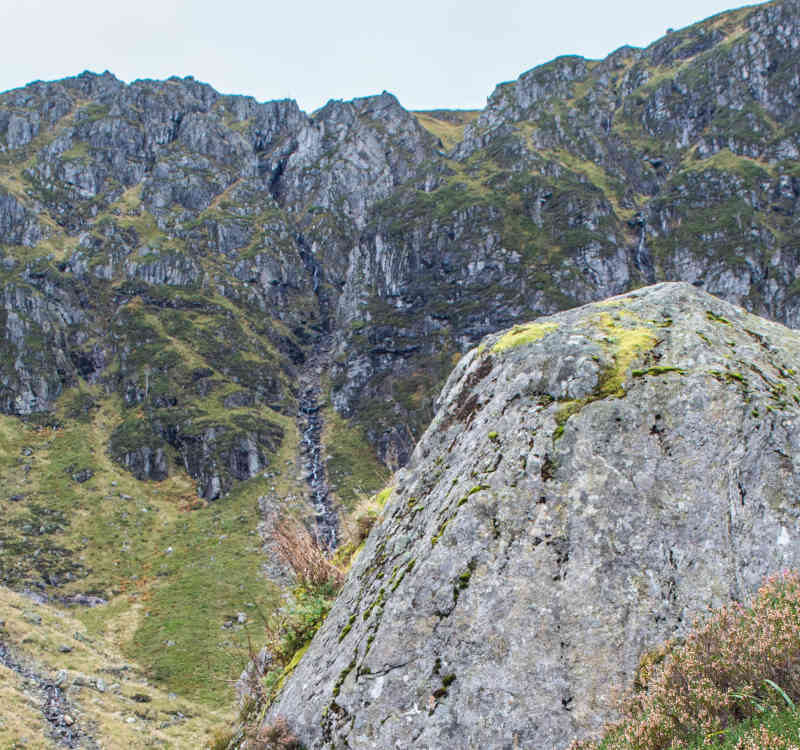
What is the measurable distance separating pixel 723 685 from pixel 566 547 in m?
2.27

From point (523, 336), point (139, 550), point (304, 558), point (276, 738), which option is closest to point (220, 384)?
point (139, 550)

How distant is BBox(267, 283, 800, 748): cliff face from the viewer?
245 inches

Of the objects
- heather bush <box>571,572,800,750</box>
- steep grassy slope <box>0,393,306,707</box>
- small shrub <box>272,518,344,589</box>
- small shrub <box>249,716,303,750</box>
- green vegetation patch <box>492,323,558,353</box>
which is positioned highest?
green vegetation patch <box>492,323,558,353</box>

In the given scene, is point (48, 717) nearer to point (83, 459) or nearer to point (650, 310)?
point (650, 310)

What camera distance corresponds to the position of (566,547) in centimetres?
692

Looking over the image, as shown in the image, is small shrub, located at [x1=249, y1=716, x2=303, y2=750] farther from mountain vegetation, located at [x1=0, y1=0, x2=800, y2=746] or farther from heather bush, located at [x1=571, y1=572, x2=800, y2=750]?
mountain vegetation, located at [x1=0, y1=0, x2=800, y2=746]

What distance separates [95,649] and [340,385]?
119m

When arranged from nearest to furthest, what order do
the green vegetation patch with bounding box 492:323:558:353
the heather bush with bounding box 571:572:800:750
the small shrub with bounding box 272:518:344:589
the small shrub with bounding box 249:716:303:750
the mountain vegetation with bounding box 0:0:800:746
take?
the heather bush with bounding box 571:572:800:750 → the small shrub with bounding box 249:716:303:750 → the green vegetation patch with bounding box 492:323:558:353 → the small shrub with bounding box 272:518:344:589 → the mountain vegetation with bounding box 0:0:800:746

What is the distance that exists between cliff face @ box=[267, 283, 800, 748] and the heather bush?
711mm

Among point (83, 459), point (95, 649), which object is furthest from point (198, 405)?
point (95, 649)

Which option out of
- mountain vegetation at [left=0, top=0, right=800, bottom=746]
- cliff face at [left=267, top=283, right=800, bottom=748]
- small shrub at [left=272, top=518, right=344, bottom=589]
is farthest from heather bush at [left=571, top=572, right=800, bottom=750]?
mountain vegetation at [left=0, top=0, right=800, bottom=746]

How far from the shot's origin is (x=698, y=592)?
21.0 ft

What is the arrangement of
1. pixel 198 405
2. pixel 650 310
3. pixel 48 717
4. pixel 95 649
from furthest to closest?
pixel 198 405, pixel 95 649, pixel 48 717, pixel 650 310

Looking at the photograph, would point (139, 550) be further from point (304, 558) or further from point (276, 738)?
point (276, 738)
